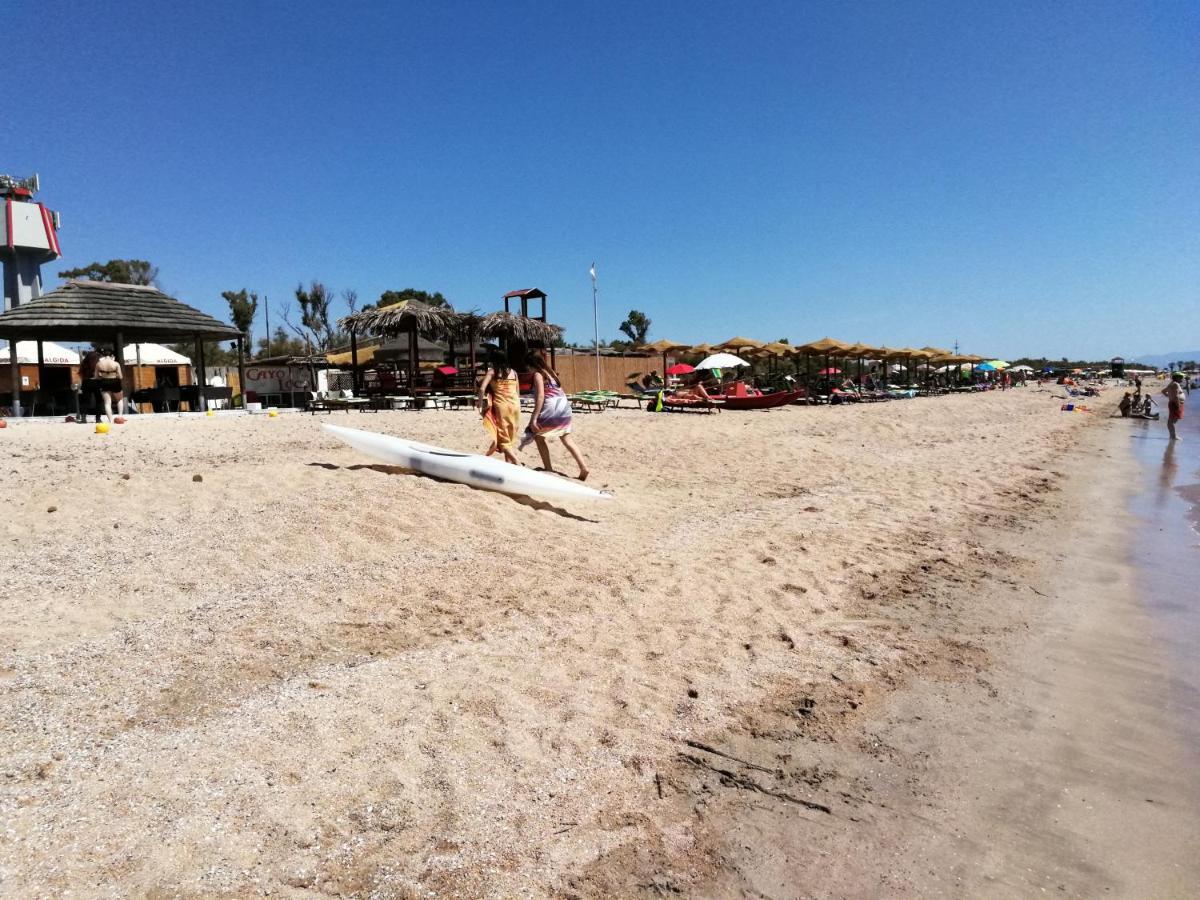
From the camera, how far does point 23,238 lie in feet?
81.8

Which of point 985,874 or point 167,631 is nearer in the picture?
point 985,874

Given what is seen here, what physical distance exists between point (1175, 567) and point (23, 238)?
108ft

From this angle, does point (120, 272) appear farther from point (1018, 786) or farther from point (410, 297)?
point (1018, 786)

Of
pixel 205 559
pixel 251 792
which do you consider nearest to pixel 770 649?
pixel 251 792

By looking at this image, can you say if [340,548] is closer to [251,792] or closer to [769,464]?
[251,792]

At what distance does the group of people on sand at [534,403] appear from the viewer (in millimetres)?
7301

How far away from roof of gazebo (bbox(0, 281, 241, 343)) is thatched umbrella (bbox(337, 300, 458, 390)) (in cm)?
315

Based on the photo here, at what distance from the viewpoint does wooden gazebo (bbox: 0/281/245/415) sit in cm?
1475

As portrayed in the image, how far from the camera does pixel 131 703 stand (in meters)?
2.81

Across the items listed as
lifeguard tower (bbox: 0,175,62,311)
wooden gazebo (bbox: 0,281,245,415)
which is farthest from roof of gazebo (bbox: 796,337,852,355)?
lifeguard tower (bbox: 0,175,62,311)

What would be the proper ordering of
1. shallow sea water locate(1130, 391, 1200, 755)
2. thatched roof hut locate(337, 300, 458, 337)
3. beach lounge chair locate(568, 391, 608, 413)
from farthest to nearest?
thatched roof hut locate(337, 300, 458, 337)
beach lounge chair locate(568, 391, 608, 413)
shallow sea water locate(1130, 391, 1200, 755)

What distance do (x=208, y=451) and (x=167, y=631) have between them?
5711 millimetres

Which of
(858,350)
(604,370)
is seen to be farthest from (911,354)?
(604,370)

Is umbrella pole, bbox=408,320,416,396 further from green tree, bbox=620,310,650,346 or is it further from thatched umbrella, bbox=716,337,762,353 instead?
green tree, bbox=620,310,650,346
